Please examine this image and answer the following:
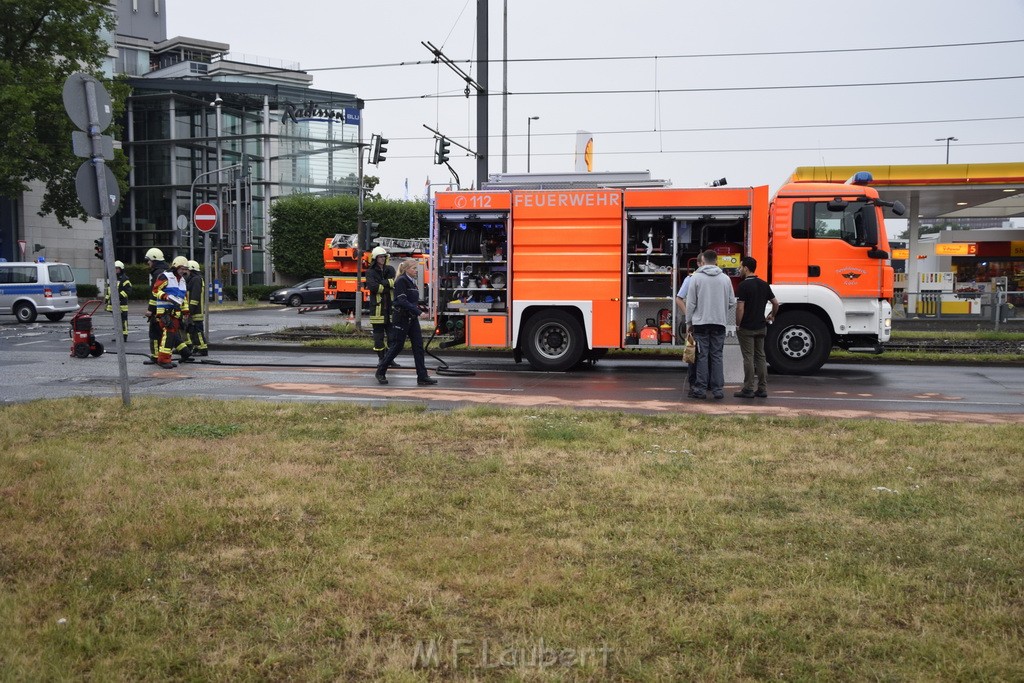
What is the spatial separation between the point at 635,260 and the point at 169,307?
7.73 meters

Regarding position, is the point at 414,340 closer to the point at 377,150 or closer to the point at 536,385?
the point at 536,385

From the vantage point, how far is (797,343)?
47.5 feet

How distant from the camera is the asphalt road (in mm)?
10906

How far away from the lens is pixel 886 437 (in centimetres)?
814

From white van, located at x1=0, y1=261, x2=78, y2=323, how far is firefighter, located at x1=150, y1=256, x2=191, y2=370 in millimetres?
17060

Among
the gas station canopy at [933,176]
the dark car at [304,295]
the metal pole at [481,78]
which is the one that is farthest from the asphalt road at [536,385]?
the dark car at [304,295]

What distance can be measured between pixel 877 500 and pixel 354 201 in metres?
51.8

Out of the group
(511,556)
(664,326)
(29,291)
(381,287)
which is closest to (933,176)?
(664,326)

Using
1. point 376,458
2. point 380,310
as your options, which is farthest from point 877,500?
point 380,310

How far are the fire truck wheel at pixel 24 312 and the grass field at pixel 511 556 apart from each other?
2527cm

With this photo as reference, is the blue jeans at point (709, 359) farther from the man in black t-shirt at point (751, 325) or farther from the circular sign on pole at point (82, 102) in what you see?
the circular sign on pole at point (82, 102)

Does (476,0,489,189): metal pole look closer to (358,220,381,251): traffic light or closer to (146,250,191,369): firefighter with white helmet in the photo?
(358,220,381,251): traffic light

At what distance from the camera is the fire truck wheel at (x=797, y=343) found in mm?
14352

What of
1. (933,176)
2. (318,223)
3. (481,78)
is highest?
(481,78)
